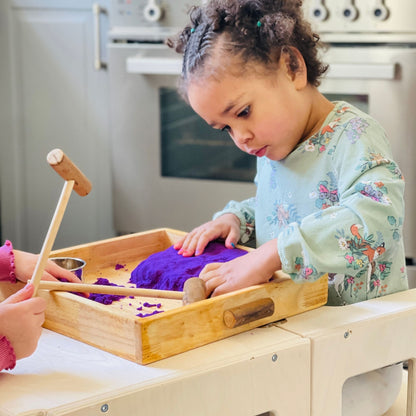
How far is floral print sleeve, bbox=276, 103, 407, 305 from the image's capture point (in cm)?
105

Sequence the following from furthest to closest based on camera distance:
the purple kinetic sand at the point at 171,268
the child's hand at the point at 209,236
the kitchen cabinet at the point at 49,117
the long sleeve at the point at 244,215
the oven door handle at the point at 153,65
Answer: the kitchen cabinet at the point at 49,117, the oven door handle at the point at 153,65, the long sleeve at the point at 244,215, the child's hand at the point at 209,236, the purple kinetic sand at the point at 171,268

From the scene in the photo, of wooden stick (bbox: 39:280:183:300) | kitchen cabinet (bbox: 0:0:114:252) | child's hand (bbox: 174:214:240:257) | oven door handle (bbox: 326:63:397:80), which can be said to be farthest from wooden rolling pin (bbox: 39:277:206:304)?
kitchen cabinet (bbox: 0:0:114:252)

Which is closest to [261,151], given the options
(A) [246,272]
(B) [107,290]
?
(A) [246,272]

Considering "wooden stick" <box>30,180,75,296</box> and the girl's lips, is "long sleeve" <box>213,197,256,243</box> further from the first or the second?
"wooden stick" <box>30,180,75,296</box>

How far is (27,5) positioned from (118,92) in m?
0.53

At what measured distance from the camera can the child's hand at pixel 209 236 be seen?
129cm

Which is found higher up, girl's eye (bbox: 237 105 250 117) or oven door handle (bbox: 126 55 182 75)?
oven door handle (bbox: 126 55 182 75)

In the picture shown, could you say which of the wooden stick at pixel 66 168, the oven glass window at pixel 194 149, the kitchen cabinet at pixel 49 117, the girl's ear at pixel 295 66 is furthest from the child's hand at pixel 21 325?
the kitchen cabinet at pixel 49 117

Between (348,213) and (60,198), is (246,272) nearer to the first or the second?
(348,213)

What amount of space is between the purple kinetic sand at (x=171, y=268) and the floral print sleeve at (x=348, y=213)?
163mm

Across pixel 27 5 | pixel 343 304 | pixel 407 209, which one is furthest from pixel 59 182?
pixel 343 304

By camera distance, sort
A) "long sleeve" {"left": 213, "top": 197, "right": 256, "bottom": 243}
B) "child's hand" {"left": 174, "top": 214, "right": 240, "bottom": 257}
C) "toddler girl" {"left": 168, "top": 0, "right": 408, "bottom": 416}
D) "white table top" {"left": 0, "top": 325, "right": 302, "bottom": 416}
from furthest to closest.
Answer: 1. "long sleeve" {"left": 213, "top": 197, "right": 256, "bottom": 243}
2. "child's hand" {"left": 174, "top": 214, "right": 240, "bottom": 257}
3. "toddler girl" {"left": 168, "top": 0, "right": 408, "bottom": 416}
4. "white table top" {"left": 0, "top": 325, "right": 302, "bottom": 416}

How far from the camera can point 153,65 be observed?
2.35 metres

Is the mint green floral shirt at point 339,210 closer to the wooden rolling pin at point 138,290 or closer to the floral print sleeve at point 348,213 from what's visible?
the floral print sleeve at point 348,213
